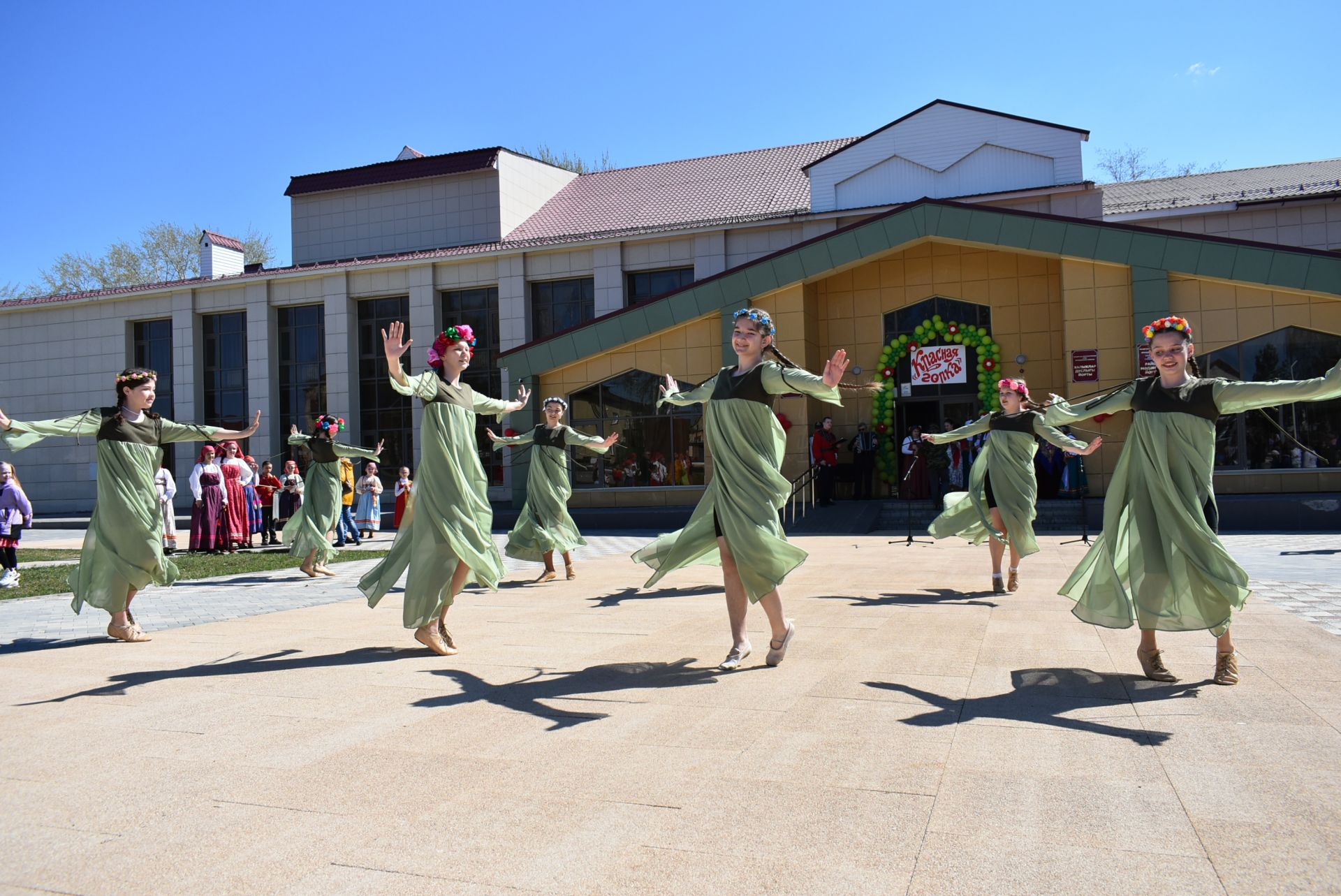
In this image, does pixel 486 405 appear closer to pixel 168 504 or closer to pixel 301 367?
pixel 168 504

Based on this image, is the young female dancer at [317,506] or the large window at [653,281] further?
the large window at [653,281]

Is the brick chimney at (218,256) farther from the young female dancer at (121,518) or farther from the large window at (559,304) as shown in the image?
the young female dancer at (121,518)

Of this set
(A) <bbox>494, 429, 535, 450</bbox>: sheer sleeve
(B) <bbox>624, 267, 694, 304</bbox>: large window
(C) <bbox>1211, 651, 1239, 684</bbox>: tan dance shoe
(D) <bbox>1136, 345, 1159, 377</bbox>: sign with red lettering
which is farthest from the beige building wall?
(C) <bbox>1211, 651, 1239, 684</bbox>: tan dance shoe

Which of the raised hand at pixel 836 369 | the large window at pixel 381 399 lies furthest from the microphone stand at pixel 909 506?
the large window at pixel 381 399

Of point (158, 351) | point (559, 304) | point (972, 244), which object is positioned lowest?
point (158, 351)

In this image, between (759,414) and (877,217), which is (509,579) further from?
(877,217)

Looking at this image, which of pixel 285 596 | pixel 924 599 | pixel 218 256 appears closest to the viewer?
pixel 924 599

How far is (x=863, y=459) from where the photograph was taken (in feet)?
77.0

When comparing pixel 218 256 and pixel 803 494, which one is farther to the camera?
pixel 218 256

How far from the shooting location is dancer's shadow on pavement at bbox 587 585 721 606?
941cm

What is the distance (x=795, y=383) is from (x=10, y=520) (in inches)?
444

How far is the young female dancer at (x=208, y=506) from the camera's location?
1758 centimetres

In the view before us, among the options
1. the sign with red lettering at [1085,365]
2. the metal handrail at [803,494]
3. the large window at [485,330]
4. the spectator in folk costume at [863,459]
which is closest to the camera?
the sign with red lettering at [1085,365]

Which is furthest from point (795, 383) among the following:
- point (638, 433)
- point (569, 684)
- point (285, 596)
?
point (638, 433)
